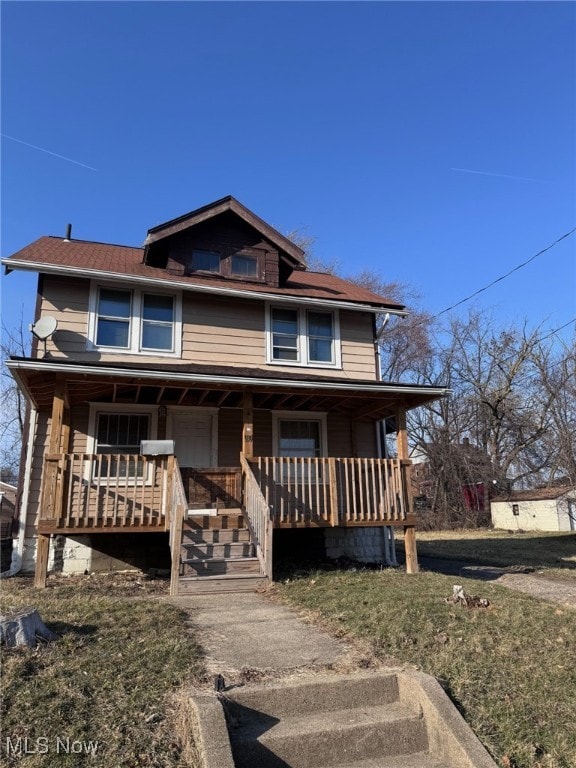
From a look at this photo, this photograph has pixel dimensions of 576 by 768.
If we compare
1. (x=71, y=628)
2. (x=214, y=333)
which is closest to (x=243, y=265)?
(x=214, y=333)

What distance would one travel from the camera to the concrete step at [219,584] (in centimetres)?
775

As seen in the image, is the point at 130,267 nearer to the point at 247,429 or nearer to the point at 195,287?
the point at 195,287

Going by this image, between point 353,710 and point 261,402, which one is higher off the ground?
point 261,402

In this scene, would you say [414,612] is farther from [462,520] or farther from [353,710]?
[462,520]

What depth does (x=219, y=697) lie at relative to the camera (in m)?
3.64

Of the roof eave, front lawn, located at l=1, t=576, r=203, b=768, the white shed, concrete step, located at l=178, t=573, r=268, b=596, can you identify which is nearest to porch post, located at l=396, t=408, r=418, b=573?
concrete step, located at l=178, t=573, r=268, b=596

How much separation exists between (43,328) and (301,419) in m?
5.75

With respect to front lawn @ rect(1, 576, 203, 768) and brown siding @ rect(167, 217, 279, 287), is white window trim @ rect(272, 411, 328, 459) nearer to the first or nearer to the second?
brown siding @ rect(167, 217, 279, 287)

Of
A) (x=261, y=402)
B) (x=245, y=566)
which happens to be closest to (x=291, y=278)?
(x=261, y=402)

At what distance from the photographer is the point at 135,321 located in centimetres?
1159

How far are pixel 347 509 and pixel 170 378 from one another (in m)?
3.83

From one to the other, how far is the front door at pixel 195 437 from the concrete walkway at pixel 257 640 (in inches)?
183

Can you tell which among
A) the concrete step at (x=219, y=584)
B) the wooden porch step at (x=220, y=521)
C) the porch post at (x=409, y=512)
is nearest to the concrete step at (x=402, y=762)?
the concrete step at (x=219, y=584)

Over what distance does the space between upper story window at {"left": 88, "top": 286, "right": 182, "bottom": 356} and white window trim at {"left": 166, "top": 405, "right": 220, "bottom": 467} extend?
3.91ft
